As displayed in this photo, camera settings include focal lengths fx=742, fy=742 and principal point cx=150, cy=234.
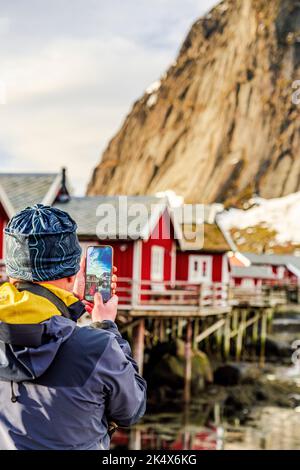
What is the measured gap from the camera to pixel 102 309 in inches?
94.3

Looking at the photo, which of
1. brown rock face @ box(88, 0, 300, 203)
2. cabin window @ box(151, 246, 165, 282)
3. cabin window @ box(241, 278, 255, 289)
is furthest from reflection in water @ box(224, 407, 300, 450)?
brown rock face @ box(88, 0, 300, 203)

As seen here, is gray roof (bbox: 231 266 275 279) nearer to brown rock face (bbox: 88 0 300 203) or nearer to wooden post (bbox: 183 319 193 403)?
wooden post (bbox: 183 319 193 403)

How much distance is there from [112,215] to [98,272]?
19.8 meters

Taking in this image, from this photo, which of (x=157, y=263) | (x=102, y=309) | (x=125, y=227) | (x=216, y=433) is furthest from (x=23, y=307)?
(x=157, y=263)

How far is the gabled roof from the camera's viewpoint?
20.7 meters

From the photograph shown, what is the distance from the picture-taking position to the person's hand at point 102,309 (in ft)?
7.81

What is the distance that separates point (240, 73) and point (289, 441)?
134 m

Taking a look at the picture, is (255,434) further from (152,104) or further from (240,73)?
(152,104)

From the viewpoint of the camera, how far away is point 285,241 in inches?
4678

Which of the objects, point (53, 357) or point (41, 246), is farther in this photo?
point (41, 246)

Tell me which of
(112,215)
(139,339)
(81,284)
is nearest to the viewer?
(81,284)

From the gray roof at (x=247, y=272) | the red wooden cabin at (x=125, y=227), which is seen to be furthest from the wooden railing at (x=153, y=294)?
the gray roof at (x=247, y=272)

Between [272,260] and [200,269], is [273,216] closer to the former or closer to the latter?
[272,260]
